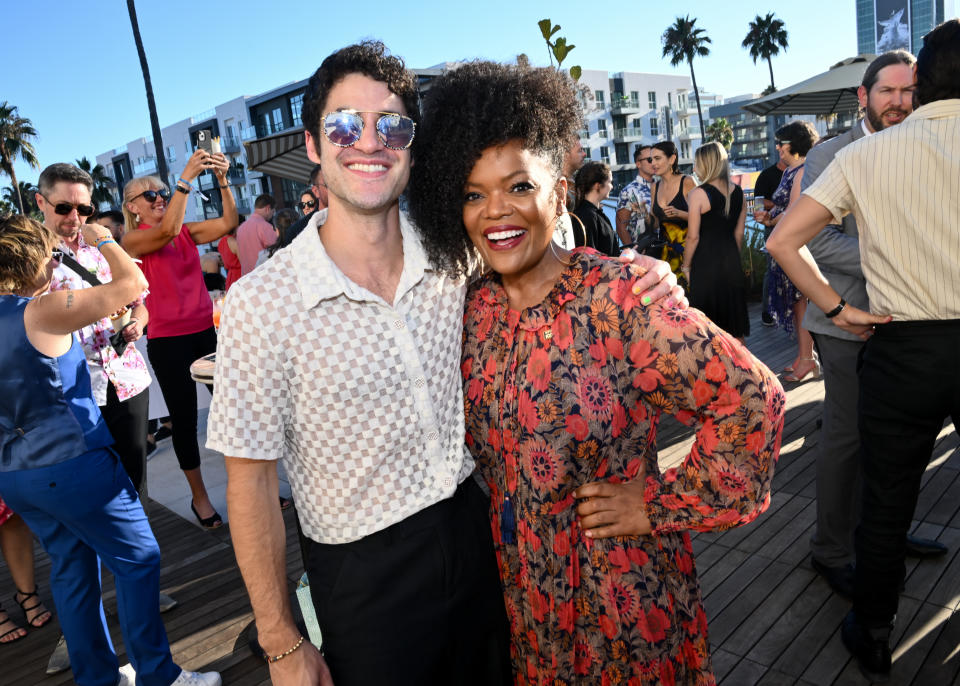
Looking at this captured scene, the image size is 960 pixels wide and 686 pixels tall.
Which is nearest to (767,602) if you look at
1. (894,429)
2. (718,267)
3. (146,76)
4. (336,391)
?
(894,429)

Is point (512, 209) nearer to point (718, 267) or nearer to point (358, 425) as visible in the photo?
point (358, 425)

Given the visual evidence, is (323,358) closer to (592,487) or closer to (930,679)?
(592,487)

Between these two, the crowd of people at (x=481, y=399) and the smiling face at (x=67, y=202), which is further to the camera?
the smiling face at (x=67, y=202)

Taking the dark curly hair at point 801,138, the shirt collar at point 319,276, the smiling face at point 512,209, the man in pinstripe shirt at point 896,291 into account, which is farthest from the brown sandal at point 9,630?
the dark curly hair at point 801,138

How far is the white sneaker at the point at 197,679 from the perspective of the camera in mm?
2732

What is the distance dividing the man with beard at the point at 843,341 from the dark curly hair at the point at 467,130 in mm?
1654

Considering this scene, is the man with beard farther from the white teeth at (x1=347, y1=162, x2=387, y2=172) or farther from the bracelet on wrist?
the white teeth at (x1=347, y1=162, x2=387, y2=172)

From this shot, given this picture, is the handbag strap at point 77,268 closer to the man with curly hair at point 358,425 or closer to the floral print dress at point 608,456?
the man with curly hair at point 358,425

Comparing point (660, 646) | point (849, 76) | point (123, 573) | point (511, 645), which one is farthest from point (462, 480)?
point (849, 76)

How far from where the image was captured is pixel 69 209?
3.27 metres

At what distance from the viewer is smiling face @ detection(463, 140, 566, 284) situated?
157cm

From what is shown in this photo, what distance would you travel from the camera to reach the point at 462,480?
5.43 feet

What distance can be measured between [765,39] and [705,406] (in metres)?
66.9

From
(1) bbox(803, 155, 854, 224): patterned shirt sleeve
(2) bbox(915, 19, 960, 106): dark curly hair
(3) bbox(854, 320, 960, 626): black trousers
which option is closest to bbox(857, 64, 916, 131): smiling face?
(2) bbox(915, 19, 960, 106): dark curly hair
